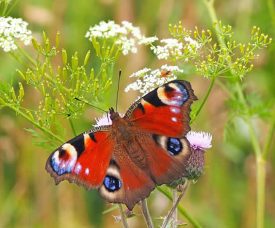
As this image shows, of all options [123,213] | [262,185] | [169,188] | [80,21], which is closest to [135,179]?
[123,213]

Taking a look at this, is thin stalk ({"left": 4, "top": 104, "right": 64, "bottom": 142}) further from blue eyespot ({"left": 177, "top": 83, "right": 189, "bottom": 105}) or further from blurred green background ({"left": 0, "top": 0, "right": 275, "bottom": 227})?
blurred green background ({"left": 0, "top": 0, "right": 275, "bottom": 227})

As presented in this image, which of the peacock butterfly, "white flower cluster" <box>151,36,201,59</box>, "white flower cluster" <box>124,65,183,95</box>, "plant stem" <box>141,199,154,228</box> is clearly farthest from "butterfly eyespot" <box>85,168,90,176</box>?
"white flower cluster" <box>151,36,201,59</box>

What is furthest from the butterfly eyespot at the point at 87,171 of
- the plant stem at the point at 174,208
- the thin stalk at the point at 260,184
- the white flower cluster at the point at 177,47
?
the thin stalk at the point at 260,184

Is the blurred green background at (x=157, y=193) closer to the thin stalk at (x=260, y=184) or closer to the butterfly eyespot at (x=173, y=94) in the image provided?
the thin stalk at (x=260, y=184)

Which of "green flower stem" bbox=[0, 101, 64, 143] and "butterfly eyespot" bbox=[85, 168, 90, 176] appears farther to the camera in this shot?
"green flower stem" bbox=[0, 101, 64, 143]

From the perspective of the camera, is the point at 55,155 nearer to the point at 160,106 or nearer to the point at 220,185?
the point at 160,106

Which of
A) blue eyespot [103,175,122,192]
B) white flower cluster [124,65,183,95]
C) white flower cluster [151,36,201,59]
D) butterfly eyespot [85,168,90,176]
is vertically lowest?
blue eyespot [103,175,122,192]
